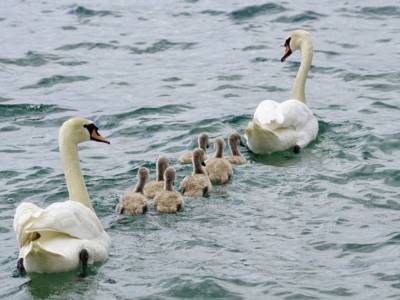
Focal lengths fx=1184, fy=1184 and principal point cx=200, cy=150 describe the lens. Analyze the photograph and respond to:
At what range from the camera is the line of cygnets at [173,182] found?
1323 cm

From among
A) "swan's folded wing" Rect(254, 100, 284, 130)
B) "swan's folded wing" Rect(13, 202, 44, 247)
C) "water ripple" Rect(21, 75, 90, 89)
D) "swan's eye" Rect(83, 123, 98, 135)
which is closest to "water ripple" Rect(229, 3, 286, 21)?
"water ripple" Rect(21, 75, 90, 89)

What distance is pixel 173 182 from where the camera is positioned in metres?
13.8

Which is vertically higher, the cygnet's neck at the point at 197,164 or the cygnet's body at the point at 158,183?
the cygnet's neck at the point at 197,164

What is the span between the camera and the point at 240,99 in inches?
758

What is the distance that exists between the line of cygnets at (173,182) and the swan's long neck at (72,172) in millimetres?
638

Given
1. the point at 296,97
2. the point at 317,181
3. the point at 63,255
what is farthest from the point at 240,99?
the point at 63,255

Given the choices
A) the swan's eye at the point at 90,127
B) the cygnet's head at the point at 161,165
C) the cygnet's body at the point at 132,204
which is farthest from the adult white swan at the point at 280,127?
the swan's eye at the point at 90,127

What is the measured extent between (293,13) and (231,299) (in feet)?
51.5

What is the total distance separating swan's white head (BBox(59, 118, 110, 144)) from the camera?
12883mm

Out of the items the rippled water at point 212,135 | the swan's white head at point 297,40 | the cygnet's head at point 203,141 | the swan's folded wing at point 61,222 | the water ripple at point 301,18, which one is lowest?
the rippled water at point 212,135

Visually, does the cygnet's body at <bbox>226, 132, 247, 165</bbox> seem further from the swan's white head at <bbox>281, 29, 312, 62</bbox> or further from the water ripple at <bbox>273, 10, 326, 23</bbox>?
the water ripple at <bbox>273, 10, 326, 23</bbox>

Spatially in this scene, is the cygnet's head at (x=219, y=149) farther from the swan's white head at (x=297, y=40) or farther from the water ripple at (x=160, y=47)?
the water ripple at (x=160, y=47)

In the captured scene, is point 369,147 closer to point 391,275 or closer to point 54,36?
point 391,275

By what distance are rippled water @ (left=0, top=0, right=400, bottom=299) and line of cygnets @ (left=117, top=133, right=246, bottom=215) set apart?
147 millimetres
